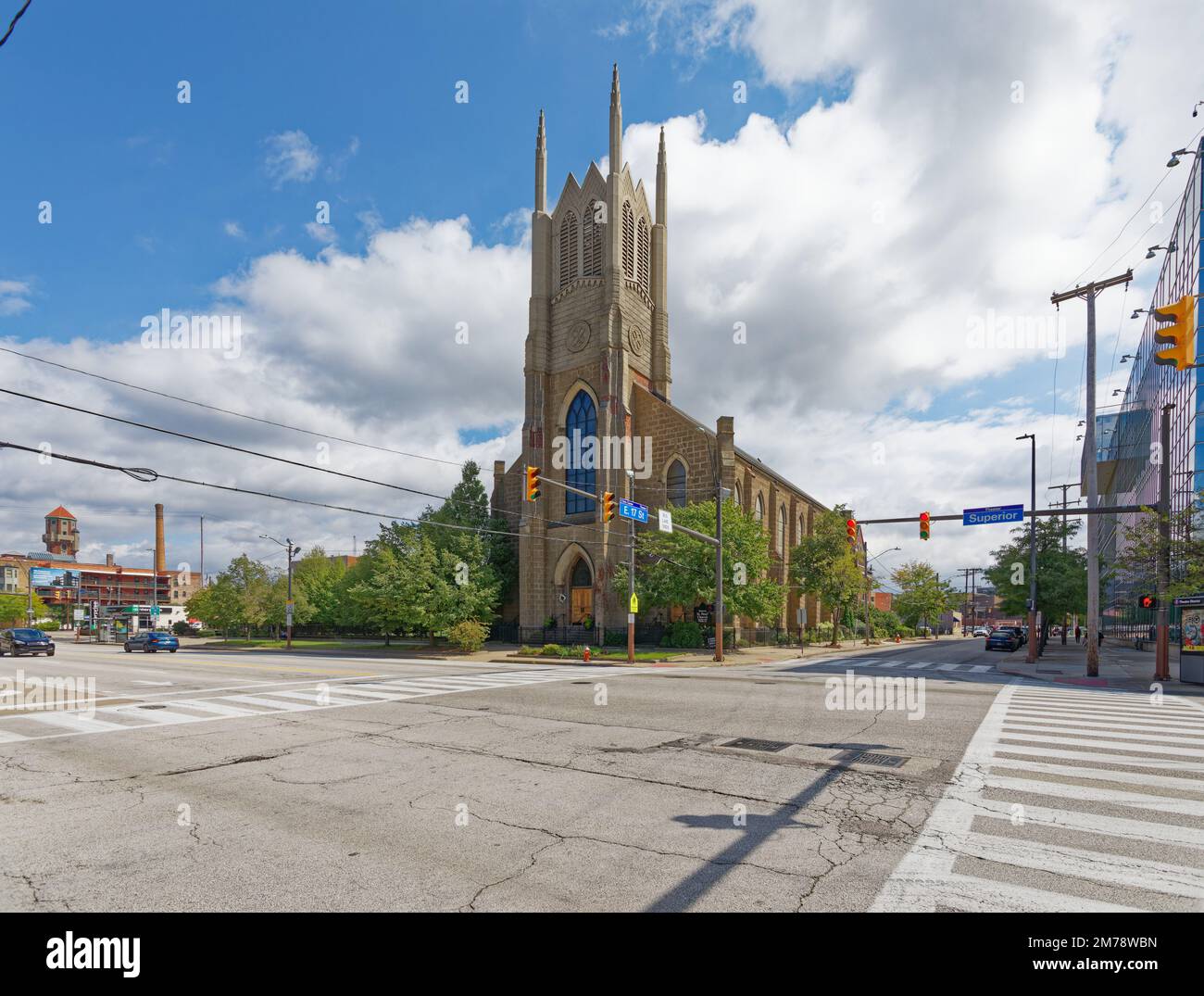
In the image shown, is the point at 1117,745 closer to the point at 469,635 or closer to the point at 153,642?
the point at 469,635

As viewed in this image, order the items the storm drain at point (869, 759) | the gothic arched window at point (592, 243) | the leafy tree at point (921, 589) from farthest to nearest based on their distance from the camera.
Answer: the leafy tree at point (921, 589)
the gothic arched window at point (592, 243)
the storm drain at point (869, 759)

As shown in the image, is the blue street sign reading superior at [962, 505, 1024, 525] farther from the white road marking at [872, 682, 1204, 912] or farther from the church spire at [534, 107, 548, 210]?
the church spire at [534, 107, 548, 210]

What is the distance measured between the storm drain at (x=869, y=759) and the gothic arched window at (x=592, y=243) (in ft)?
130

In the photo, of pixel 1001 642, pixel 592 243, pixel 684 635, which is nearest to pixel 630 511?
pixel 684 635

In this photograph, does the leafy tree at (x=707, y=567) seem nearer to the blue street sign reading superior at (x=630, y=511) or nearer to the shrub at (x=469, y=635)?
the shrub at (x=469, y=635)

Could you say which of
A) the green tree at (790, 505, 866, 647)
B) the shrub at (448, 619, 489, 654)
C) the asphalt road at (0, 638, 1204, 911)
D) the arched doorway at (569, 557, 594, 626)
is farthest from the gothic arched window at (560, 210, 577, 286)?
the asphalt road at (0, 638, 1204, 911)

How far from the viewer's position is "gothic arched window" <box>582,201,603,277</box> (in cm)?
4416

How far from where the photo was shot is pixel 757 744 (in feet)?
31.3

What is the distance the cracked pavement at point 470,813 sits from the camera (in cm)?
453

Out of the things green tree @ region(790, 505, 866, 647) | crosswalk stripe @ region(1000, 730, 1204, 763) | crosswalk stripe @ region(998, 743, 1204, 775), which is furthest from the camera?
green tree @ region(790, 505, 866, 647)

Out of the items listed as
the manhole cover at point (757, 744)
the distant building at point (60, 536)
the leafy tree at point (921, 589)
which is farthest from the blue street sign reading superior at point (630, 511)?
the distant building at point (60, 536)

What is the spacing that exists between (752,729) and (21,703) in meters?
16.3

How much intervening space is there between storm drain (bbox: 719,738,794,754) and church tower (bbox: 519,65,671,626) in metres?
28.8
